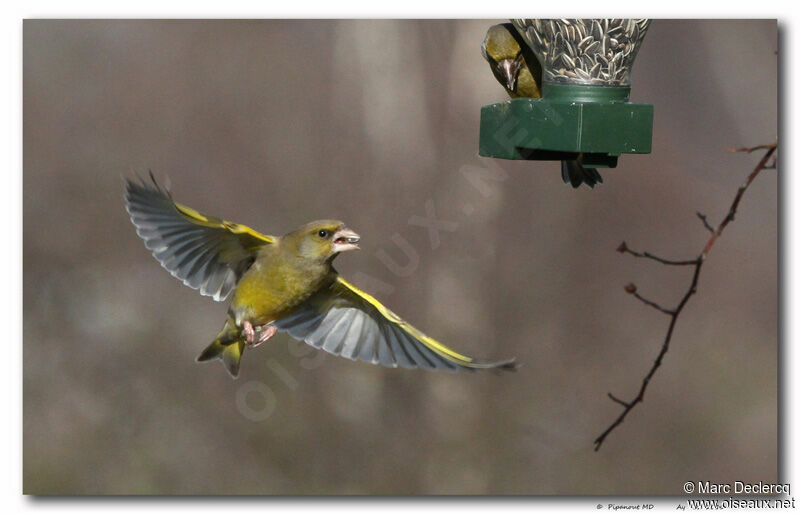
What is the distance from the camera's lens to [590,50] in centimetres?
288

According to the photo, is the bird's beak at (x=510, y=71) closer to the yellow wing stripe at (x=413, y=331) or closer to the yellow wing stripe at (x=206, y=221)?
the yellow wing stripe at (x=413, y=331)

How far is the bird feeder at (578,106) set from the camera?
2691mm

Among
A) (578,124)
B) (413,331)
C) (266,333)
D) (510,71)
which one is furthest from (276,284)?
(510,71)

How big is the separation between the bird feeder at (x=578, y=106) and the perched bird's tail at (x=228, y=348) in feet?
2.94

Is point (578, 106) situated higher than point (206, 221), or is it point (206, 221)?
point (578, 106)

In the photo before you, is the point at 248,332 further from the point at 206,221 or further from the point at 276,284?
the point at 206,221

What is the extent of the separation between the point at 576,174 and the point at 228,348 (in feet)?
4.18

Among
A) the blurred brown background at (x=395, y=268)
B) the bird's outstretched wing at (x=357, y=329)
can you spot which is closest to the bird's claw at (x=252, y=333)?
the bird's outstretched wing at (x=357, y=329)

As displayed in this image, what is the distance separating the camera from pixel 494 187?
611 centimetres

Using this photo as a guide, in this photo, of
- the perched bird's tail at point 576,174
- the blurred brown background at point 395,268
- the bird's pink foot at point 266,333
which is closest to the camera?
the bird's pink foot at point 266,333

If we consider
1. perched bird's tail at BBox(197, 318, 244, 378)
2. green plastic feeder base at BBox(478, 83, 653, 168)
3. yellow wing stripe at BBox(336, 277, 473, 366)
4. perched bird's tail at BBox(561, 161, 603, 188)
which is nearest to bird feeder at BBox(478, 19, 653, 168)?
green plastic feeder base at BBox(478, 83, 653, 168)

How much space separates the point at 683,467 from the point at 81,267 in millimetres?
3725

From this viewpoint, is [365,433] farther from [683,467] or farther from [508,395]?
[683,467]
